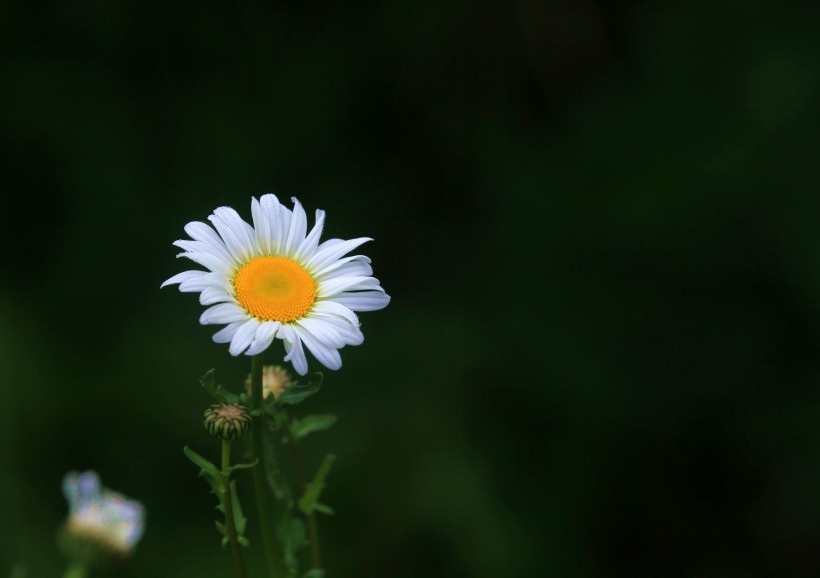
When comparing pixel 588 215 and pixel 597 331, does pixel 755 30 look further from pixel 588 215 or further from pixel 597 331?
pixel 597 331

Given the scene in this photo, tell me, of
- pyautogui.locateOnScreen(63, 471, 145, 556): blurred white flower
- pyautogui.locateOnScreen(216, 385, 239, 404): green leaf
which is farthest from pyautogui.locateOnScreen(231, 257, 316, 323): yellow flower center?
pyautogui.locateOnScreen(63, 471, 145, 556): blurred white flower

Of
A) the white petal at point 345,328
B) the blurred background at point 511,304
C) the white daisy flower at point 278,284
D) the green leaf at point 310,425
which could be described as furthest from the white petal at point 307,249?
the blurred background at point 511,304

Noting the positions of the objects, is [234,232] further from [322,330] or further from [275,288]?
[322,330]

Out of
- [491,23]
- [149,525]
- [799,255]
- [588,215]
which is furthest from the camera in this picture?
[491,23]

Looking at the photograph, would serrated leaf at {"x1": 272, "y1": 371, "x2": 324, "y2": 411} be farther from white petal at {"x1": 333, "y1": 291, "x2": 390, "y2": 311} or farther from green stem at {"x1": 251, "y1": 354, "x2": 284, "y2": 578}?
white petal at {"x1": 333, "y1": 291, "x2": 390, "y2": 311}

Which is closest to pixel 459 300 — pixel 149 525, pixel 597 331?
pixel 597 331
